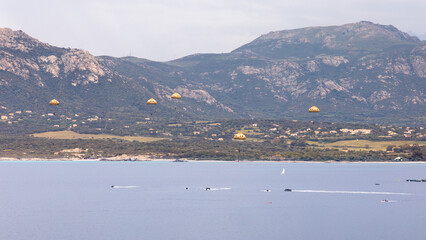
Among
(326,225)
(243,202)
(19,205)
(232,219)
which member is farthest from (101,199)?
(326,225)

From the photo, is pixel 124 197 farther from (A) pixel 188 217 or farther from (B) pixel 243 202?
(A) pixel 188 217

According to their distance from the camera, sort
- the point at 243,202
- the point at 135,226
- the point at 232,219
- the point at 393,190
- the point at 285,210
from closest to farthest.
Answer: the point at 135,226
the point at 232,219
the point at 285,210
the point at 243,202
the point at 393,190

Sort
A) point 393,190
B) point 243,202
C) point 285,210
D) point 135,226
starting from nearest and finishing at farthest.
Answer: point 135,226, point 285,210, point 243,202, point 393,190

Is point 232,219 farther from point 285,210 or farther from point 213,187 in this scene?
point 213,187

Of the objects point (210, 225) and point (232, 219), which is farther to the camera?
point (232, 219)

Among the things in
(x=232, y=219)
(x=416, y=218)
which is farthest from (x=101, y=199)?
(x=416, y=218)

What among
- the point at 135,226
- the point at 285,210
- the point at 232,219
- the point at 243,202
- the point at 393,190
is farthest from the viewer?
the point at 393,190

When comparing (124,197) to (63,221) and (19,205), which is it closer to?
(19,205)

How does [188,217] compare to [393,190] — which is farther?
[393,190]
